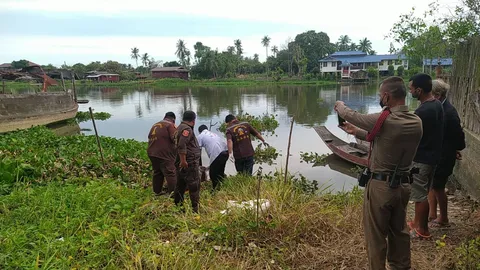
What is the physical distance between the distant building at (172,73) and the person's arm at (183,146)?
69.8m

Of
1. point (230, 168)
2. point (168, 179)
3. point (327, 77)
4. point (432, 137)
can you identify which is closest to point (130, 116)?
point (230, 168)

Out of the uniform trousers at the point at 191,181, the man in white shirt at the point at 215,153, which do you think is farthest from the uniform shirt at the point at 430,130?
the man in white shirt at the point at 215,153

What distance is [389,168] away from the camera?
272 centimetres

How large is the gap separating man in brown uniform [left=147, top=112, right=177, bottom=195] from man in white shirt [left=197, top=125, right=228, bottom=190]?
571 mm

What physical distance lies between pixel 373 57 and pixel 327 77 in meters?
9.96

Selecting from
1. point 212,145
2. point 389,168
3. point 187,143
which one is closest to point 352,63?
point 212,145

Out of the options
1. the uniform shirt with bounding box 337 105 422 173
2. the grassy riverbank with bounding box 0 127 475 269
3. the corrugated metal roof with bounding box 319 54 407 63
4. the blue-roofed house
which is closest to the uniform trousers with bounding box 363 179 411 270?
the uniform shirt with bounding box 337 105 422 173

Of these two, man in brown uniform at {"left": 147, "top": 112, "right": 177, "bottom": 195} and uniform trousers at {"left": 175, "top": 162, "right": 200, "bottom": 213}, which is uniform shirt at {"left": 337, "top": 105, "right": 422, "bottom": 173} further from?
man in brown uniform at {"left": 147, "top": 112, "right": 177, "bottom": 195}

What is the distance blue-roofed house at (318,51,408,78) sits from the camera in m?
60.6

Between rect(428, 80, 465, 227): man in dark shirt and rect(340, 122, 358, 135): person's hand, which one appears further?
rect(428, 80, 465, 227): man in dark shirt

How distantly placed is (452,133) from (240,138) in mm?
3516

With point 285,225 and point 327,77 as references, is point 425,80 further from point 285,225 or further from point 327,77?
point 327,77

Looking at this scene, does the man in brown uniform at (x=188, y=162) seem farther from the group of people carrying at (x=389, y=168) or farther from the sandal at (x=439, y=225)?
the sandal at (x=439, y=225)

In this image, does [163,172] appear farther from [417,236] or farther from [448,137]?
[448,137]
